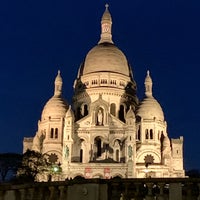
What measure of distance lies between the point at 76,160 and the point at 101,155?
3.63 meters

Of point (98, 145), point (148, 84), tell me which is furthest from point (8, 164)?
point (148, 84)

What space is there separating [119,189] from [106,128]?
5889 cm

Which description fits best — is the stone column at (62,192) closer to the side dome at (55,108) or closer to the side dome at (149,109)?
the side dome at (55,108)

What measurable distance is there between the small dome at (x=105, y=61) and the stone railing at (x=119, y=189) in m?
67.9

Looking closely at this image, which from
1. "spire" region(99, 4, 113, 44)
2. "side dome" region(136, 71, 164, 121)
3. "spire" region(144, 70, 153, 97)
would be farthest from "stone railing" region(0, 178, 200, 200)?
"spire" region(99, 4, 113, 44)

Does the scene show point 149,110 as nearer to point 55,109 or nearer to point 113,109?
point 113,109

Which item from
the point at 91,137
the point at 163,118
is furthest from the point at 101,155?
the point at 163,118

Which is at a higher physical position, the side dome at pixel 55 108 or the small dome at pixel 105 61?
the small dome at pixel 105 61

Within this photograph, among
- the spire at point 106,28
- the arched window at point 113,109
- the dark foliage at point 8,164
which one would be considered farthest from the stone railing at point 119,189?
the spire at point 106,28

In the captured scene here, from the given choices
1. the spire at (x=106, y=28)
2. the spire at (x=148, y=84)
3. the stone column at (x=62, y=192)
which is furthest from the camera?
the spire at (x=106, y=28)

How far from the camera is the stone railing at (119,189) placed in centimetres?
1116

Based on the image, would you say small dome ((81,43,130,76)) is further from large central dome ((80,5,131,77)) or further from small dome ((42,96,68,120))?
small dome ((42,96,68,120))

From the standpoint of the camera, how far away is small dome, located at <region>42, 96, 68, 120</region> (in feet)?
254

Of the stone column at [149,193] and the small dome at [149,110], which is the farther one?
the small dome at [149,110]
